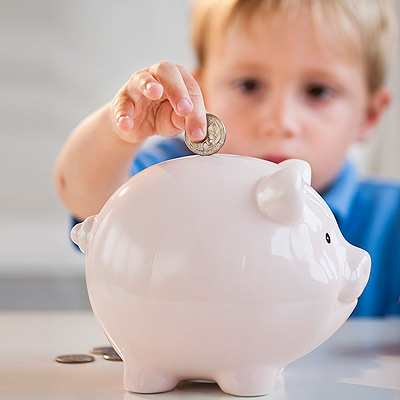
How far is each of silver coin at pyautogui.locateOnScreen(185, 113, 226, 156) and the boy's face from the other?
62 cm

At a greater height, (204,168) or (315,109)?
(315,109)

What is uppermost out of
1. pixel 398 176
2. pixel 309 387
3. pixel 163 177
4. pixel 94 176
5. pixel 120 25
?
pixel 120 25

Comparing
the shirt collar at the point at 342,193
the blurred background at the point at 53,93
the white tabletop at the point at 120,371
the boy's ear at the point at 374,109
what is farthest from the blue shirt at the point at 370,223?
the blurred background at the point at 53,93

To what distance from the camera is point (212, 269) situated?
45 centimetres

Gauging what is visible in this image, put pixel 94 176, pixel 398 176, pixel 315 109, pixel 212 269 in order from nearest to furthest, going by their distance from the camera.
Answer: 1. pixel 212 269
2. pixel 94 176
3. pixel 315 109
4. pixel 398 176

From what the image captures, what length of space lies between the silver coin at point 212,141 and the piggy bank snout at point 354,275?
5.4 inches

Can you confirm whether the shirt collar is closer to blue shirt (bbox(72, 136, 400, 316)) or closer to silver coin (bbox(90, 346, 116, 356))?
blue shirt (bbox(72, 136, 400, 316))

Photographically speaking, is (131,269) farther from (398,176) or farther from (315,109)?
(398,176)

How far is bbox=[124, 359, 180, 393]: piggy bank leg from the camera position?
0.50 metres

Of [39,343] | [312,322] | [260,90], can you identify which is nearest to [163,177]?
[312,322]

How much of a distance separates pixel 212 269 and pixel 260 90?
802 mm

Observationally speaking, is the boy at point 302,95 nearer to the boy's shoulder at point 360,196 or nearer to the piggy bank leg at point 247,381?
the boy's shoulder at point 360,196

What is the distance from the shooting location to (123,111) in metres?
0.56

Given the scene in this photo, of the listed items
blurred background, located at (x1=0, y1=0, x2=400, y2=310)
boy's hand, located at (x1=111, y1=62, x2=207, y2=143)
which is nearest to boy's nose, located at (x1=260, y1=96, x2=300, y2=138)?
Answer: boy's hand, located at (x1=111, y1=62, x2=207, y2=143)
